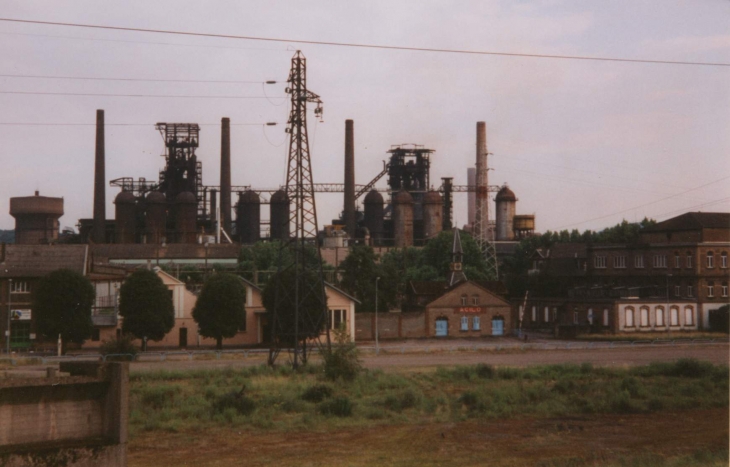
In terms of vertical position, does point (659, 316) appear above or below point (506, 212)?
below

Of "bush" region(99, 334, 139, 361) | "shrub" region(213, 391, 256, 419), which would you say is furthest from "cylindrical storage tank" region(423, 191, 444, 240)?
"shrub" region(213, 391, 256, 419)

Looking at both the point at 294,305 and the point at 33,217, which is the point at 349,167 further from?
the point at 294,305

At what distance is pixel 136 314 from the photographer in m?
44.8

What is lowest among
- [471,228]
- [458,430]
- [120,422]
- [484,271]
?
[458,430]

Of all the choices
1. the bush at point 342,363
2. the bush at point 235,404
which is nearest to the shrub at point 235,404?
the bush at point 235,404

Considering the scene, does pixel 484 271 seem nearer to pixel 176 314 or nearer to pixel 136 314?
pixel 176 314

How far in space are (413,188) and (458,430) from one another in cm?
7327

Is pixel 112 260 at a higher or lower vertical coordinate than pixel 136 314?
higher

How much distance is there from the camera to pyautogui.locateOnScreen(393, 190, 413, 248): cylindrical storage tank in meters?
88.8

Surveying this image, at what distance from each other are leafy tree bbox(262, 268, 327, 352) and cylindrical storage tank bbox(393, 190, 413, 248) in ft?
130

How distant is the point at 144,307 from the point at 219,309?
165 inches

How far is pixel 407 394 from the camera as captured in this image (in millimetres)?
27234

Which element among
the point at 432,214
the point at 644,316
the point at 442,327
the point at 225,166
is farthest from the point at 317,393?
the point at 432,214

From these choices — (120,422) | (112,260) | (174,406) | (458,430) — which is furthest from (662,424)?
(112,260)
